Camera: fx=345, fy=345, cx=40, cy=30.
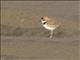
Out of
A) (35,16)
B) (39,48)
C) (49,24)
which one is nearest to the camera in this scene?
(39,48)

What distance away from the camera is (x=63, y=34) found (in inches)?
156

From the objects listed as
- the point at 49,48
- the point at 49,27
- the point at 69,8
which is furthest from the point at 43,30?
the point at 69,8

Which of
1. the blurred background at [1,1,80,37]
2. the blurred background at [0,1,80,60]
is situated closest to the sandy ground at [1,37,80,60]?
the blurred background at [0,1,80,60]

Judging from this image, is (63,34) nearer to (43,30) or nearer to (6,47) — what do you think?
(43,30)

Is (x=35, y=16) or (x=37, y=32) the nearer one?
(x=37, y=32)

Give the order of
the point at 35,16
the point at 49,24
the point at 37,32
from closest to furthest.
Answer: the point at 49,24 → the point at 37,32 → the point at 35,16

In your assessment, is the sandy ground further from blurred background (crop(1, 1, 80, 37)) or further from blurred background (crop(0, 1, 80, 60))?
blurred background (crop(1, 1, 80, 37))

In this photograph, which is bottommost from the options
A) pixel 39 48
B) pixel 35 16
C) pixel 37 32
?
pixel 39 48

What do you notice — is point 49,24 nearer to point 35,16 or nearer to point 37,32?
point 37,32

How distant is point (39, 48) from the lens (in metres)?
3.67

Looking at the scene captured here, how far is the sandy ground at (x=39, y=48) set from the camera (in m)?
3.50

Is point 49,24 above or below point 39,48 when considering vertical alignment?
above

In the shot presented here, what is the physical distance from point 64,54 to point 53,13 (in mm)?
1074

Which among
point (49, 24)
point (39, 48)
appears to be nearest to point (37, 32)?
point (49, 24)
